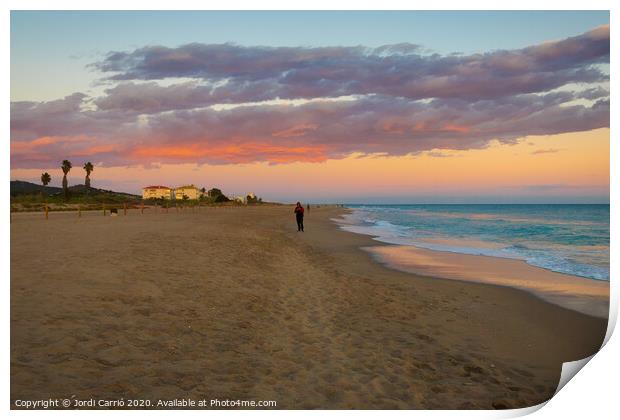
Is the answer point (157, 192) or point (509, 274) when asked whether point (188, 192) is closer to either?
point (157, 192)

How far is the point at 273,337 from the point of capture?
23.8ft

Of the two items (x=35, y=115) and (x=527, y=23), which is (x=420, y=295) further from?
(x=35, y=115)

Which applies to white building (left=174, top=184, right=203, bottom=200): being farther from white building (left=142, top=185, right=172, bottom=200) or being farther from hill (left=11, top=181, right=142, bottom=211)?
hill (left=11, top=181, right=142, bottom=211)

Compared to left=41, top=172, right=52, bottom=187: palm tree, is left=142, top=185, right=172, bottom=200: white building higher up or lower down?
higher up

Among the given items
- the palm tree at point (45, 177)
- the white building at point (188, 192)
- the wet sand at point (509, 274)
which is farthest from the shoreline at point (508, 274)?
the white building at point (188, 192)

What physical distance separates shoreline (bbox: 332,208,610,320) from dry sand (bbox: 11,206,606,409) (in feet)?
2.61

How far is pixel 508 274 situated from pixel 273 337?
1111 centimetres

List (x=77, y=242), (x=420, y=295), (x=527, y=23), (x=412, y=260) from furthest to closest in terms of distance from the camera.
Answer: (x=412, y=260) < (x=77, y=242) < (x=420, y=295) < (x=527, y=23)

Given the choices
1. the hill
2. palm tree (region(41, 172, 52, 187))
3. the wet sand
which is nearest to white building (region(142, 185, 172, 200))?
the hill

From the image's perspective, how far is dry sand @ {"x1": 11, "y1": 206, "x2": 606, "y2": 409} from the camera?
5.37 metres

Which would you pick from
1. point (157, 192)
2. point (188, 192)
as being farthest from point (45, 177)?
point (188, 192)
